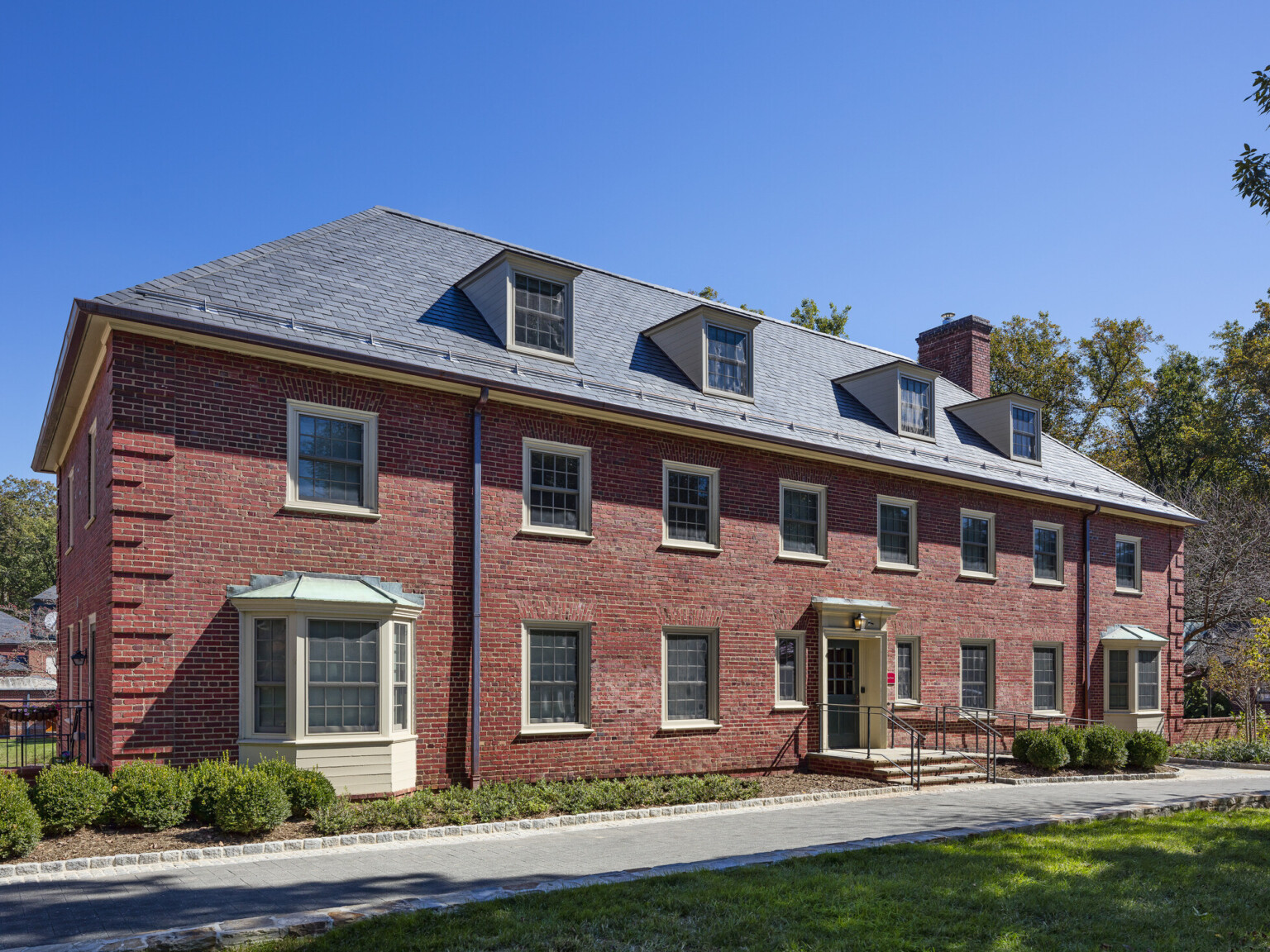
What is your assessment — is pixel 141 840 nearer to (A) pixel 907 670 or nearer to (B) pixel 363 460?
(B) pixel 363 460

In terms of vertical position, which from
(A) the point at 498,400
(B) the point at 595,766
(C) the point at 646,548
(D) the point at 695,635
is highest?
(A) the point at 498,400

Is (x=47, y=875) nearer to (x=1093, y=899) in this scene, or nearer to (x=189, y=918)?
(x=189, y=918)

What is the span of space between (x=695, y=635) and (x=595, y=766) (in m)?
2.96

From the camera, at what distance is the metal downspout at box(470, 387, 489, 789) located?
14172mm

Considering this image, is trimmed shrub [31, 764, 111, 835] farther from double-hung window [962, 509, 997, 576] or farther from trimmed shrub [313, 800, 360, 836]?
double-hung window [962, 509, 997, 576]

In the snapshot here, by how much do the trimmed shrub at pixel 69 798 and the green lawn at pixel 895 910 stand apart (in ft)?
16.1

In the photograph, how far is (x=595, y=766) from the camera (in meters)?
15.5

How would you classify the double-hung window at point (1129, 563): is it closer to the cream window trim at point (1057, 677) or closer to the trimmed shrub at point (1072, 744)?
the cream window trim at point (1057, 677)

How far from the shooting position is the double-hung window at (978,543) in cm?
A: 2203

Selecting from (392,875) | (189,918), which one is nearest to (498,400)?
(392,875)

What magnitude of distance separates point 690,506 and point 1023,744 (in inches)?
340

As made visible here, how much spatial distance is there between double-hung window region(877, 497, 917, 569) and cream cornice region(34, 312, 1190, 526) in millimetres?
655

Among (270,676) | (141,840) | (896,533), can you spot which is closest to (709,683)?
Answer: (896,533)

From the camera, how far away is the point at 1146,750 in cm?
2023
